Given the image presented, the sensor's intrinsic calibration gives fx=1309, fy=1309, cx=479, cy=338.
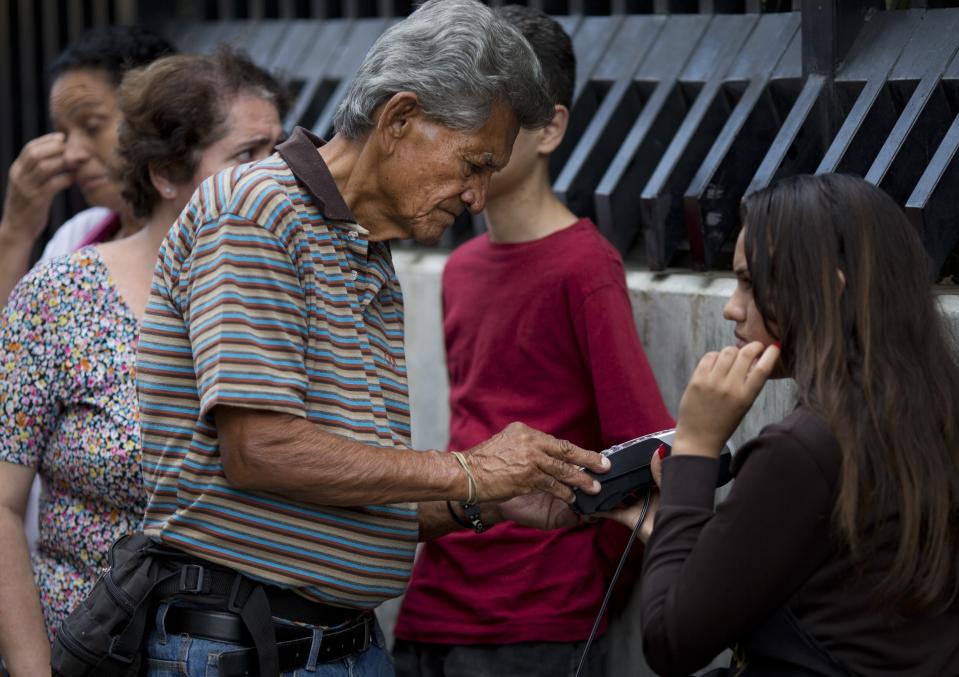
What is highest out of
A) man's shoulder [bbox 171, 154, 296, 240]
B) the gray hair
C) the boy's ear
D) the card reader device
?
the gray hair

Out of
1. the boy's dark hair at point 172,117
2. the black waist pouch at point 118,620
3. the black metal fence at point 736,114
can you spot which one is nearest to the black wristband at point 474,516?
the black waist pouch at point 118,620

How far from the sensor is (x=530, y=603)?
2.92m

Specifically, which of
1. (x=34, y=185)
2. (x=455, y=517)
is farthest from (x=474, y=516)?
(x=34, y=185)

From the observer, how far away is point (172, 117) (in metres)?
2.97

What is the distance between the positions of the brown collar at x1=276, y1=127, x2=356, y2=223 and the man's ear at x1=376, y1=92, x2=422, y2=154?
119 millimetres

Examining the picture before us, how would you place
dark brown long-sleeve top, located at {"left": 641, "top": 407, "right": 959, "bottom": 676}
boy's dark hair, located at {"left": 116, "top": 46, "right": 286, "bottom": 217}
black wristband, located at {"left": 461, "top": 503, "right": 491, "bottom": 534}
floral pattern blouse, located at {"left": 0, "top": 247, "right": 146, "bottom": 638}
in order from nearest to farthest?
dark brown long-sleeve top, located at {"left": 641, "top": 407, "right": 959, "bottom": 676} < black wristband, located at {"left": 461, "top": 503, "right": 491, "bottom": 534} < floral pattern blouse, located at {"left": 0, "top": 247, "right": 146, "bottom": 638} < boy's dark hair, located at {"left": 116, "top": 46, "right": 286, "bottom": 217}

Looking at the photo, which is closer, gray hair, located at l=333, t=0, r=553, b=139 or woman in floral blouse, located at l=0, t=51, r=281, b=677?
gray hair, located at l=333, t=0, r=553, b=139

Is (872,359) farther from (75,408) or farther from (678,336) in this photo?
(75,408)

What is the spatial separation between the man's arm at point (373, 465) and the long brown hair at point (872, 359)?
1.64 feet

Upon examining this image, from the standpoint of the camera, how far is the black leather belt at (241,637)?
230 centimetres

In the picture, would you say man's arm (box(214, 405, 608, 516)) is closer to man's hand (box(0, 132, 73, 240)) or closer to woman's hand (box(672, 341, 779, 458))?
woman's hand (box(672, 341, 779, 458))

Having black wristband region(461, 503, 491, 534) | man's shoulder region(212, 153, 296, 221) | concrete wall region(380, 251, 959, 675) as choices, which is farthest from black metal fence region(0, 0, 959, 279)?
man's shoulder region(212, 153, 296, 221)

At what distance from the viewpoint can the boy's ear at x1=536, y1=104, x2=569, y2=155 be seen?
3.09 m

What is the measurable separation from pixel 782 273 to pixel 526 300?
3.33 feet
